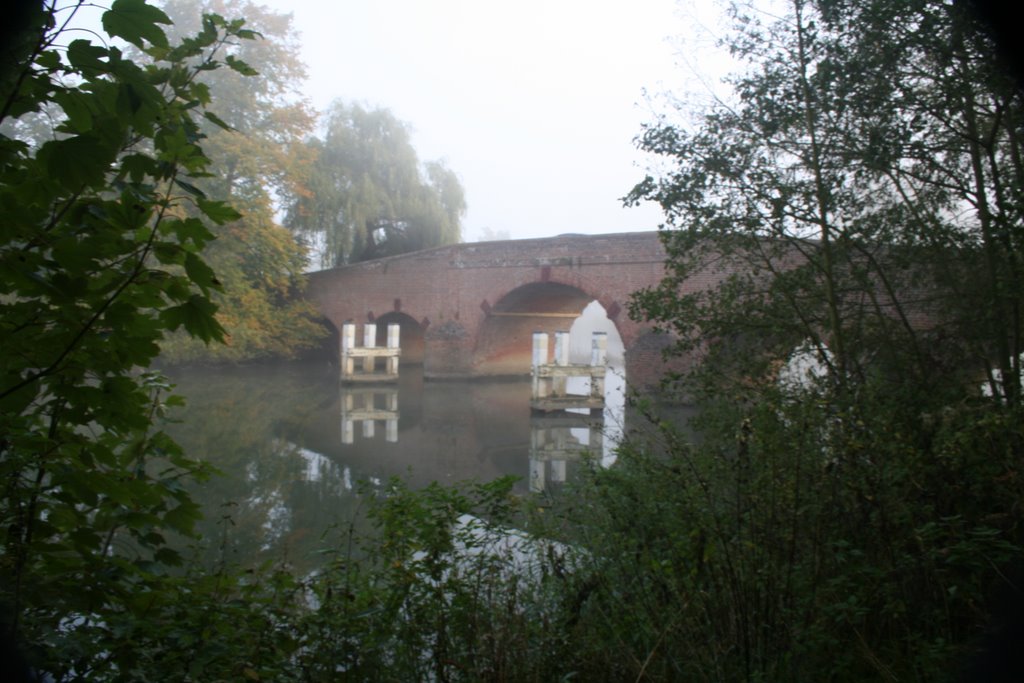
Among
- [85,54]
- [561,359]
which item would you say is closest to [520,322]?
[561,359]

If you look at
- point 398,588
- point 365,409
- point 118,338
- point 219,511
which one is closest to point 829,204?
point 398,588

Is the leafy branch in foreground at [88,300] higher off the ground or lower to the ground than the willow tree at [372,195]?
lower

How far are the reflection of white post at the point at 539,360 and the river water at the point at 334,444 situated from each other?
54 centimetres

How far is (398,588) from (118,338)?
149 cm

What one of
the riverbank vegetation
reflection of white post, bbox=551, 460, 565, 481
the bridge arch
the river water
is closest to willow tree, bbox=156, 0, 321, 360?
the river water

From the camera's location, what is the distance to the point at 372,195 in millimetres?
24391

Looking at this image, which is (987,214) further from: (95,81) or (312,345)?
(312,345)

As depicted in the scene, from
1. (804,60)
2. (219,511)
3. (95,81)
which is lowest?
(219,511)

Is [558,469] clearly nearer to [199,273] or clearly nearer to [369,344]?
[199,273]

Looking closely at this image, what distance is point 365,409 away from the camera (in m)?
16.5

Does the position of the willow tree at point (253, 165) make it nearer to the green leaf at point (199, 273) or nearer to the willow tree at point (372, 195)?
the willow tree at point (372, 195)

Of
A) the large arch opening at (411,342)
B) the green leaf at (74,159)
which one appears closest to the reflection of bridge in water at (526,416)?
the green leaf at (74,159)

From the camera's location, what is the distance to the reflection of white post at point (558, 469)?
31.3ft

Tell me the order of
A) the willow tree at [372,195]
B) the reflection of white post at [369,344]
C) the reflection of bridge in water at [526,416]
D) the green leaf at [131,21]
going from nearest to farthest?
the green leaf at [131,21]
the reflection of bridge in water at [526,416]
the reflection of white post at [369,344]
the willow tree at [372,195]
